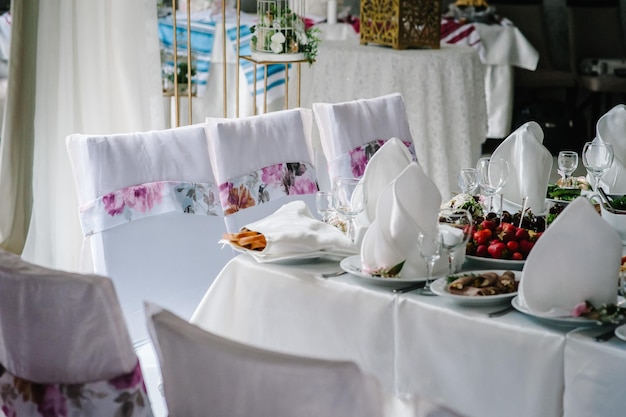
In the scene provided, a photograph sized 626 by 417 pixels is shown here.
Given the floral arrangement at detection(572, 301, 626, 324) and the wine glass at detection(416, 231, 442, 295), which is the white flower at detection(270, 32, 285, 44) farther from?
the floral arrangement at detection(572, 301, 626, 324)

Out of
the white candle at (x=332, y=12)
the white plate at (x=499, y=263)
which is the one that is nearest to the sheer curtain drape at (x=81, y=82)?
the white plate at (x=499, y=263)

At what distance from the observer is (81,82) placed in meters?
3.77

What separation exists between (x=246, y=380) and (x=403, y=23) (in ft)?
12.9

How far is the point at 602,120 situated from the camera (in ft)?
10.1

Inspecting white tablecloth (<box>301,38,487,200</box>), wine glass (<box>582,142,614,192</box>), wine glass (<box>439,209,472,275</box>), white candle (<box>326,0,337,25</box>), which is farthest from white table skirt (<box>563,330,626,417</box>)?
white candle (<box>326,0,337,25</box>)

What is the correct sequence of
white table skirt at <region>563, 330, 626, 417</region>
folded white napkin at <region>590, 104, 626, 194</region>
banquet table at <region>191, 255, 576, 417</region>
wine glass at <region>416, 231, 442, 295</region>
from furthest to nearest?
folded white napkin at <region>590, 104, 626, 194</region>, wine glass at <region>416, 231, 442, 295</region>, banquet table at <region>191, 255, 576, 417</region>, white table skirt at <region>563, 330, 626, 417</region>

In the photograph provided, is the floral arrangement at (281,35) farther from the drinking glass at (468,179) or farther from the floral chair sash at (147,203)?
the drinking glass at (468,179)

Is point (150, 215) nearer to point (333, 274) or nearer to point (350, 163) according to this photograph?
point (333, 274)

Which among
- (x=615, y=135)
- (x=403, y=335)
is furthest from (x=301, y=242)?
(x=615, y=135)

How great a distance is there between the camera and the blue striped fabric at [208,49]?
5734 millimetres

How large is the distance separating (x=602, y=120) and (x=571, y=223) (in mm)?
1498

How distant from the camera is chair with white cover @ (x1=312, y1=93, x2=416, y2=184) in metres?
3.12

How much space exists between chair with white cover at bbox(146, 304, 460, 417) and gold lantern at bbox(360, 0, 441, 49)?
374cm

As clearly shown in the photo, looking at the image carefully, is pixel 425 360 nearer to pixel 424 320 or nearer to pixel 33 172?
pixel 424 320
